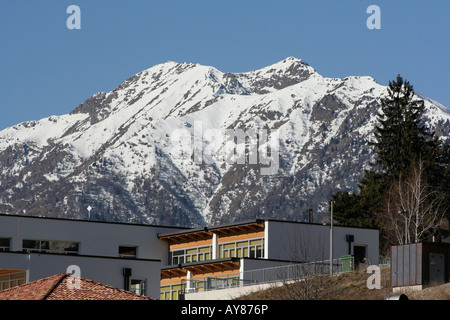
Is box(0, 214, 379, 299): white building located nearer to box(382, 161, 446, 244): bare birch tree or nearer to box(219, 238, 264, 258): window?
box(219, 238, 264, 258): window

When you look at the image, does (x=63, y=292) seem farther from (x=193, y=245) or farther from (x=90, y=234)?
(x=193, y=245)

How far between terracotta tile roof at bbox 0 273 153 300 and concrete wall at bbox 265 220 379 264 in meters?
39.1

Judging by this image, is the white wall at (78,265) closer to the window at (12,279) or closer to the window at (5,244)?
the window at (12,279)

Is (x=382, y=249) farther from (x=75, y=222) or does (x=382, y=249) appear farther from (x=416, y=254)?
(x=416, y=254)

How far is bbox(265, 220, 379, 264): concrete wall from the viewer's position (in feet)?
269

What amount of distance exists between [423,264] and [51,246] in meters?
33.0

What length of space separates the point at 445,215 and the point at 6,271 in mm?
60605

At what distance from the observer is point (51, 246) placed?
81.1 m

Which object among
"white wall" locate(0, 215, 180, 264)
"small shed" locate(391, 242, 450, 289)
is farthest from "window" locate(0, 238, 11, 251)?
"small shed" locate(391, 242, 450, 289)

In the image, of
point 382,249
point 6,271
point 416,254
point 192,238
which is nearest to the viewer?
point 416,254

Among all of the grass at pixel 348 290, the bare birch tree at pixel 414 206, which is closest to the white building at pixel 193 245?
the grass at pixel 348 290

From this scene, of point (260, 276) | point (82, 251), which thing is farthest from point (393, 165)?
point (82, 251)
